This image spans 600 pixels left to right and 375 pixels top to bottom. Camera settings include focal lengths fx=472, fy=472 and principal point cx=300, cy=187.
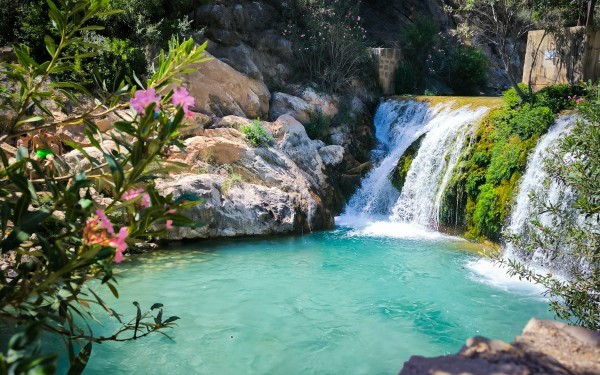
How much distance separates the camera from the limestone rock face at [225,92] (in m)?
12.0

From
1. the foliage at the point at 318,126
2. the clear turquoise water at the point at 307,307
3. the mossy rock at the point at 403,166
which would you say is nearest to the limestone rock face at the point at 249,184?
the clear turquoise water at the point at 307,307

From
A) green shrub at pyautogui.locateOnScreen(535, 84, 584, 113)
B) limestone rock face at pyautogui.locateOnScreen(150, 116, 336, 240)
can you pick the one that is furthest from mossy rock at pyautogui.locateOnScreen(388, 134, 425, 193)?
green shrub at pyautogui.locateOnScreen(535, 84, 584, 113)

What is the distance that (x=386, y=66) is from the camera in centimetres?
1686

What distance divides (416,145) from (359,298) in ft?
22.9

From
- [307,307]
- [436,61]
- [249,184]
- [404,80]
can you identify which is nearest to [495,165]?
[249,184]

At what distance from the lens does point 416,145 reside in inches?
492

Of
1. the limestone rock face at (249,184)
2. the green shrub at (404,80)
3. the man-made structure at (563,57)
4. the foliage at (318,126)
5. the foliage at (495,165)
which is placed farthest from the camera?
the green shrub at (404,80)

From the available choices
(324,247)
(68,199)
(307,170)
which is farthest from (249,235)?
(68,199)

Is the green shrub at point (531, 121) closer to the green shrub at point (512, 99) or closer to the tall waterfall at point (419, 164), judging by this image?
the green shrub at point (512, 99)

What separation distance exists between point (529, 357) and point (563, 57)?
12051mm

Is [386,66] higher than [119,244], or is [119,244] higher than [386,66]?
[386,66]

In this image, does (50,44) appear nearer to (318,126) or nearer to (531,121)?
(531,121)

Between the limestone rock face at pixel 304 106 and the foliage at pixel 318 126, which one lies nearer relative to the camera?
the foliage at pixel 318 126

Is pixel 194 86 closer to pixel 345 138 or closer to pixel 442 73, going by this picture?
pixel 345 138
